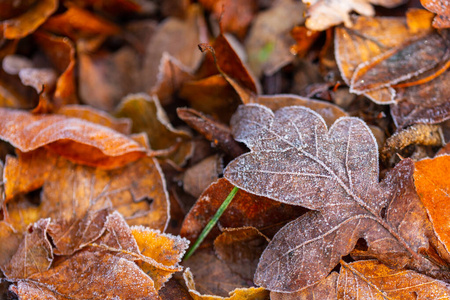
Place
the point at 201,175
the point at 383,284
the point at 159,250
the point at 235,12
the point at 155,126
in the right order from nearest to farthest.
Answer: the point at 383,284
the point at 159,250
the point at 201,175
the point at 155,126
the point at 235,12

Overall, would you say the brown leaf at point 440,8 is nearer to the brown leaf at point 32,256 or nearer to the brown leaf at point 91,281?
the brown leaf at point 91,281

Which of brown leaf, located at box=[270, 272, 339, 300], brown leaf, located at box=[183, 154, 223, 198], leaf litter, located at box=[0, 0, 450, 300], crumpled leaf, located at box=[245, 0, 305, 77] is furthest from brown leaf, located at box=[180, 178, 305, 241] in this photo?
crumpled leaf, located at box=[245, 0, 305, 77]

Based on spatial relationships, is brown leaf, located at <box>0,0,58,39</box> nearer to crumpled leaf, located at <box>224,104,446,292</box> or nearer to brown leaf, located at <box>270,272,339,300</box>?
crumpled leaf, located at <box>224,104,446,292</box>

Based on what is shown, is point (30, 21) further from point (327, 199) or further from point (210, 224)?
point (327, 199)

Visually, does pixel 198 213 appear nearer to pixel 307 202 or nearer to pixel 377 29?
pixel 307 202

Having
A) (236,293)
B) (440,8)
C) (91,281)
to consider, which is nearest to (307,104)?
(440,8)

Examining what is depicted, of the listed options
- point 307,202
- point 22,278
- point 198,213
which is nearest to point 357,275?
point 307,202
